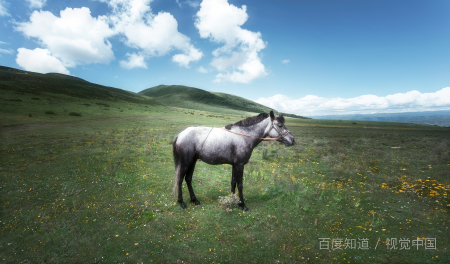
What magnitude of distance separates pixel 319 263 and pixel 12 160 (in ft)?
57.6

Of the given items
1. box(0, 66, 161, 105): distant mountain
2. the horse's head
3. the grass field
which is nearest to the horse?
the horse's head

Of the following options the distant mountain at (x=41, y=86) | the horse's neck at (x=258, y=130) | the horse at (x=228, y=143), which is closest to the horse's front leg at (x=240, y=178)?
the horse at (x=228, y=143)

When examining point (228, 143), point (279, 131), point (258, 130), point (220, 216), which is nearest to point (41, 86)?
point (228, 143)

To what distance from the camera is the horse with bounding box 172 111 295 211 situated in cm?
649

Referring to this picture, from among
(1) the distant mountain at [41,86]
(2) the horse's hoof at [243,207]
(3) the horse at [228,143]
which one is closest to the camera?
(3) the horse at [228,143]

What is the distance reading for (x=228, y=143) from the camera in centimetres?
651

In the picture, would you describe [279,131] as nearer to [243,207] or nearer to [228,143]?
[228,143]

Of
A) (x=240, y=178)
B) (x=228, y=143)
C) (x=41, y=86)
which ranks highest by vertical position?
(x=41, y=86)

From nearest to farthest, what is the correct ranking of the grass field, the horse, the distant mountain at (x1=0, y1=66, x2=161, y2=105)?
the grass field → the horse → the distant mountain at (x1=0, y1=66, x2=161, y2=105)

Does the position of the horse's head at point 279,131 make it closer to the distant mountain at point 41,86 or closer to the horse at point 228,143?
the horse at point 228,143

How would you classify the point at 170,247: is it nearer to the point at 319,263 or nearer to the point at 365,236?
the point at 319,263

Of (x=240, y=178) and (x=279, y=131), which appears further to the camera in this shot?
(x=279, y=131)

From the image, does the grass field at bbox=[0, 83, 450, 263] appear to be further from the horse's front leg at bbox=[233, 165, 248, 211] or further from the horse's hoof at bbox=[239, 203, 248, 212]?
the horse's front leg at bbox=[233, 165, 248, 211]

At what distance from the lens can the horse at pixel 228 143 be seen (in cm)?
649
